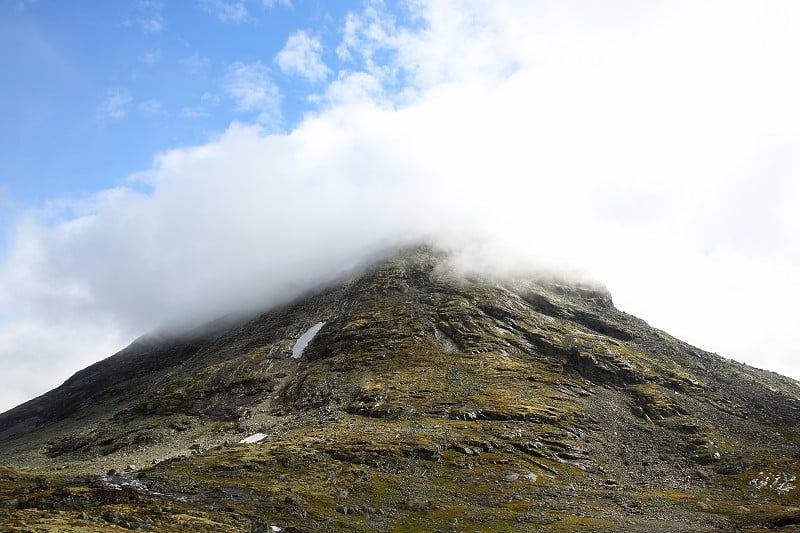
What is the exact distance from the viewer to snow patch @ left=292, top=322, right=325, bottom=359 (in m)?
169

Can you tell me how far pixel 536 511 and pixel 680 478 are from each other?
40.1 meters

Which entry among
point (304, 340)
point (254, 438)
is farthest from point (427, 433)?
point (304, 340)

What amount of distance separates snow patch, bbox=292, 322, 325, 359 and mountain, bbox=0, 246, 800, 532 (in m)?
0.89

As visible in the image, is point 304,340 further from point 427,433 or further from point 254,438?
point 427,433

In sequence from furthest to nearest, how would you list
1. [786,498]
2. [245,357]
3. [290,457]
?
1. [245,357]
2. [290,457]
3. [786,498]

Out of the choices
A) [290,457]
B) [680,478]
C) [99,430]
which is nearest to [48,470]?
[99,430]

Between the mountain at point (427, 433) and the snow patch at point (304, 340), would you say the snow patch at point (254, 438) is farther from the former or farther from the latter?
the snow patch at point (304, 340)

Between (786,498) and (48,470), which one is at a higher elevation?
(48,470)

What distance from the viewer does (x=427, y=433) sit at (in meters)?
102

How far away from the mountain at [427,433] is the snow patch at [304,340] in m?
0.89

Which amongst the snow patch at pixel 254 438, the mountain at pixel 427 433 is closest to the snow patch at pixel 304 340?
the mountain at pixel 427 433

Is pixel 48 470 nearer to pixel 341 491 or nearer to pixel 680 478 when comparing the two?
pixel 341 491

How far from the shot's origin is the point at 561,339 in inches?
6462

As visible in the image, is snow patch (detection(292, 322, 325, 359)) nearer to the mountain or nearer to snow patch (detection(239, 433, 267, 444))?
the mountain
